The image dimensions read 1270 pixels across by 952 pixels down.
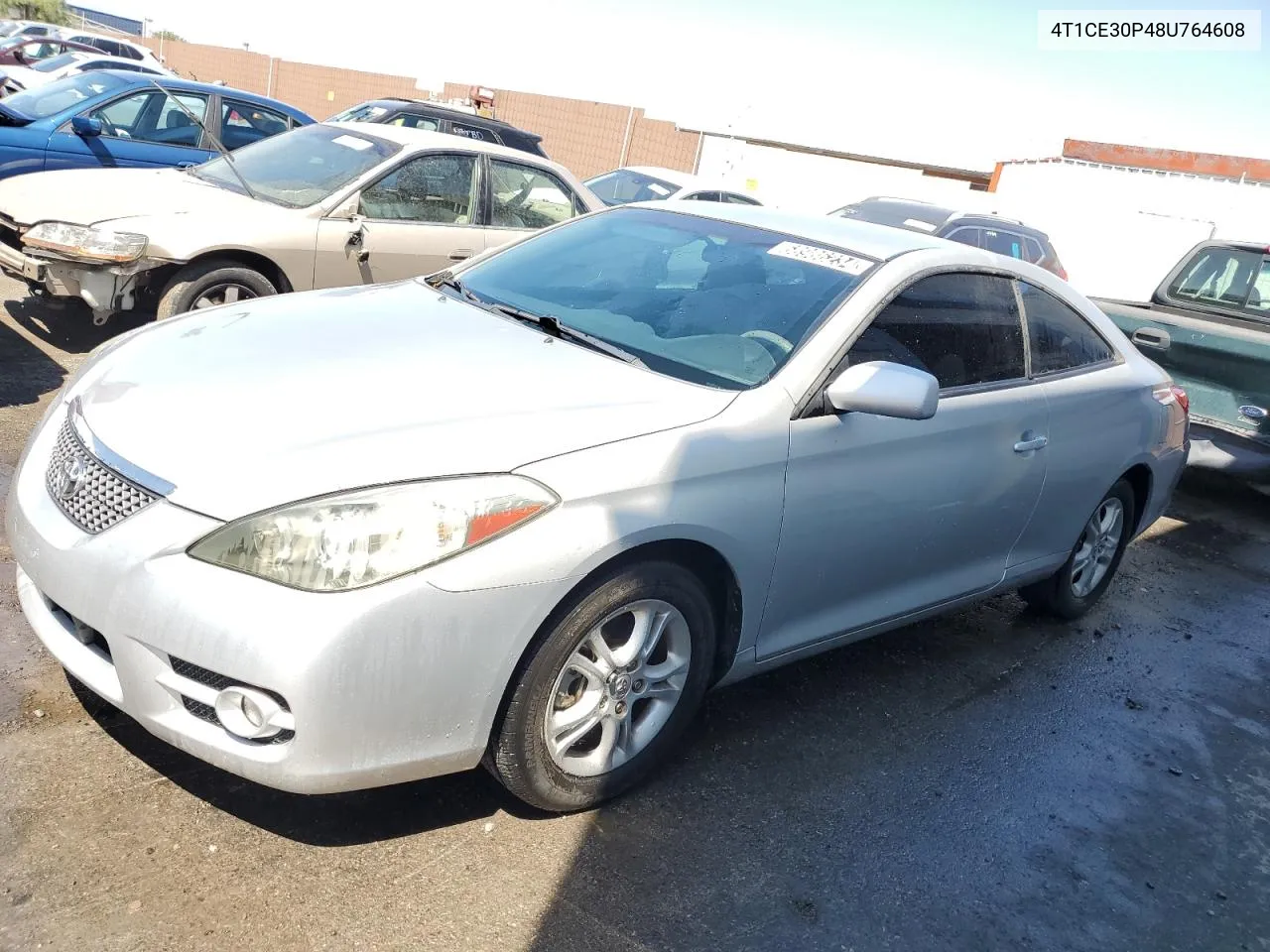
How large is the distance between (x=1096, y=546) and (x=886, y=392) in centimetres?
236

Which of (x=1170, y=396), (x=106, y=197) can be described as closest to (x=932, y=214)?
(x=1170, y=396)

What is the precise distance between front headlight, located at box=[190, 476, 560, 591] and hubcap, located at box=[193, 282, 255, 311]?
3.98 metres

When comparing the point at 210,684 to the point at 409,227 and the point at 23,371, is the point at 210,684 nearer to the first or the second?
the point at 23,371

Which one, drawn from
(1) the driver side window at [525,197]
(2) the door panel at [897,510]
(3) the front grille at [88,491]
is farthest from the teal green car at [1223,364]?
(3) the front grille at [88,491]

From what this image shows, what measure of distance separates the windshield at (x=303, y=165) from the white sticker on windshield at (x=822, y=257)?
3.67 m

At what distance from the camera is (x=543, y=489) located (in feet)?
8.55

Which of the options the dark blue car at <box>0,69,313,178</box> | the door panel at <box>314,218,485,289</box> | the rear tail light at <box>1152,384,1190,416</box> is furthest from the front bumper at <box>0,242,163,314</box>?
the rear tail light at <box>1152,384,1190,416</box>

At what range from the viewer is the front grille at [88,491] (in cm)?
253

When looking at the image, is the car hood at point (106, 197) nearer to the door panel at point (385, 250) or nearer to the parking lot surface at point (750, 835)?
the door panel at point (385, 250)

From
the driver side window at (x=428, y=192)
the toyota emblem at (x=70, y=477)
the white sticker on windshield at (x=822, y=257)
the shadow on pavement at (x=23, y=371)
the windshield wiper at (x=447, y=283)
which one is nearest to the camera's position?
the toyota emblem at (x=70, y=477)

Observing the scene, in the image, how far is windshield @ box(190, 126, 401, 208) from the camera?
6.55 metres

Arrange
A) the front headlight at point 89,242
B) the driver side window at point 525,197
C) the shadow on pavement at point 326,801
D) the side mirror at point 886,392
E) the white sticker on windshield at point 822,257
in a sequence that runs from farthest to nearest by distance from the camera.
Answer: the driver side window at point 525,197
the front headlight at point 89,242
the white sticker on windshield at point 822,257
the side mirror at point 886,392
the shadow on pavement at point 326,801

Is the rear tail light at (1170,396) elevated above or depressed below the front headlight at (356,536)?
above

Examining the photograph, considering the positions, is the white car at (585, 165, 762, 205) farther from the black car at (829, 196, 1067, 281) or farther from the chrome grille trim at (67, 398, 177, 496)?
the chrome grille trim at (67, 398, 177, 496)
